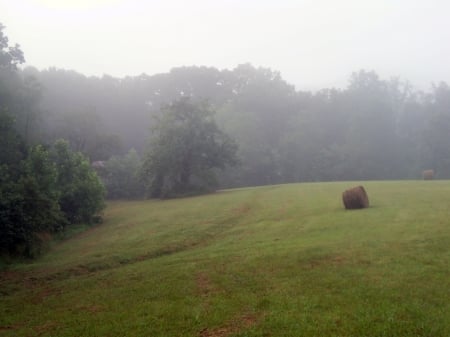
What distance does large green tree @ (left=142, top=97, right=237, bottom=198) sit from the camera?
146 ft

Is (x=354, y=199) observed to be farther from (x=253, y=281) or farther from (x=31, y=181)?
(x=31, y=181)

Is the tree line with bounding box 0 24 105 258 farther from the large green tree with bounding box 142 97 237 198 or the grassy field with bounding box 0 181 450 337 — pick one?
the large green tree with bounding box 142 97 237 198

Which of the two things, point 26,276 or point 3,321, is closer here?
point 3,321

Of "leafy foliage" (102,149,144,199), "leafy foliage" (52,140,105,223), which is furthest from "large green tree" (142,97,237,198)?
"leafy foliage" (52,140,105,223)

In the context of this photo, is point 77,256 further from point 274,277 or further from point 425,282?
point 425,282

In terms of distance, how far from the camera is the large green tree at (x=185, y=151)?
146 feet

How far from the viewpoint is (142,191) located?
52781 millimetres

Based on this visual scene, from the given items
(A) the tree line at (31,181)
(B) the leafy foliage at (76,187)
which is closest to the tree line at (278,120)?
(A) the tree line at (31,181)

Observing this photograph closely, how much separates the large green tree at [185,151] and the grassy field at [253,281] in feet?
79.0

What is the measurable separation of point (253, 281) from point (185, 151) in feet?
114

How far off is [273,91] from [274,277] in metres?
72.4

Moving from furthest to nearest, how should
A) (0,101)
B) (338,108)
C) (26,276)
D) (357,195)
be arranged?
1. (338,108)
2. (0,101)
3. (357,195)
4. (26,276)

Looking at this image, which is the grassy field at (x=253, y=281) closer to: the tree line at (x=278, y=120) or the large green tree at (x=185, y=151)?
the large green tree at (x=185, y=151)

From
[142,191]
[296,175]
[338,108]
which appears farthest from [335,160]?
[142,191]
